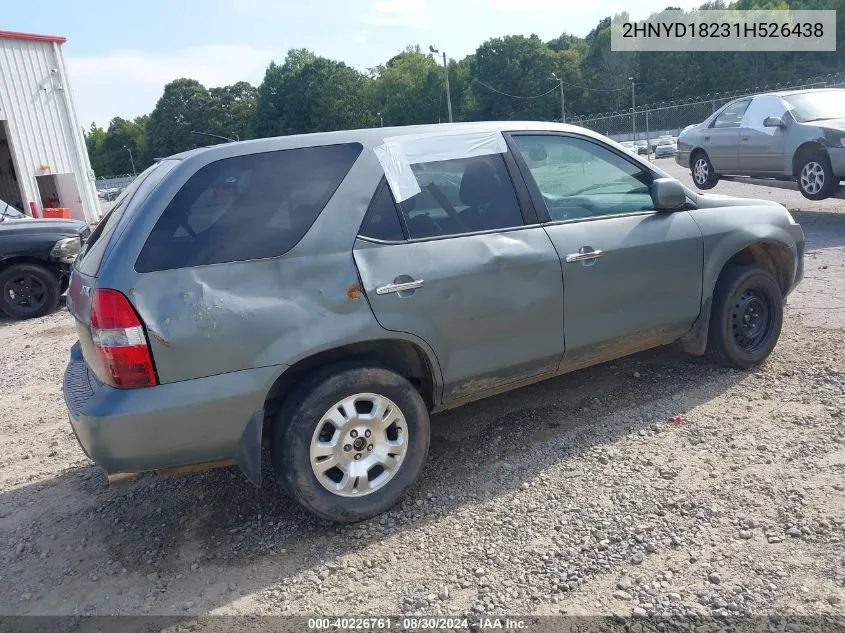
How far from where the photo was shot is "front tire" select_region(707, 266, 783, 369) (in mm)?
4547

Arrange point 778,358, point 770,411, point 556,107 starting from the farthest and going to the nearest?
point 556,107 < point 778,358 < point 770,411

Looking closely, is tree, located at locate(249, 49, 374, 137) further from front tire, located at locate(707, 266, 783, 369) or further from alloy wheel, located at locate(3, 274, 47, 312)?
front tire, located at locate(707, 266, 783, 369)

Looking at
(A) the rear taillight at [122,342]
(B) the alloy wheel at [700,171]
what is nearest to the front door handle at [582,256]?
(A) the rear taillight at [122,342]

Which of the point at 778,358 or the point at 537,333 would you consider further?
the point at 778,358

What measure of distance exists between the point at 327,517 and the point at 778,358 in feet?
11.4

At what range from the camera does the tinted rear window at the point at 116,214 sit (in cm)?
319

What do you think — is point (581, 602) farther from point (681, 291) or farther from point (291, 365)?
point (681, 291)

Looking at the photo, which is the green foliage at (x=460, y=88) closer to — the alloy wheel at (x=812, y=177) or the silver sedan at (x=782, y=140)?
the silver sedan at (x=782, y=140)

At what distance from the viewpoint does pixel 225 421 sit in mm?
2992

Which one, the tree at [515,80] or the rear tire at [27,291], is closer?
the rear tire at [27,291]

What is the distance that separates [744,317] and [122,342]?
12.5ft

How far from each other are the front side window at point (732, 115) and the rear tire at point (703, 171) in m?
0.58

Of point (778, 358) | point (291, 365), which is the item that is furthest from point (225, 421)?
point (778, 358)

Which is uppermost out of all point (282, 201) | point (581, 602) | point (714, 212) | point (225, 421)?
point (282, 201)
